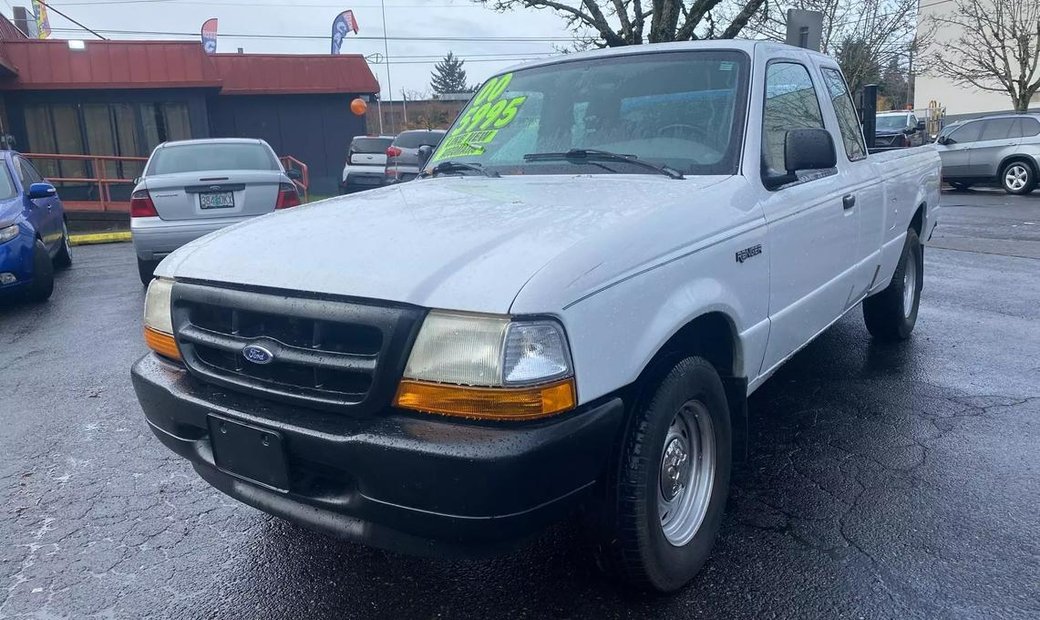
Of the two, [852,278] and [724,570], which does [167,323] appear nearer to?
[724,570]

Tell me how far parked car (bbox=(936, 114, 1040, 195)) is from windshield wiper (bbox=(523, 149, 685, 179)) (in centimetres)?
1720

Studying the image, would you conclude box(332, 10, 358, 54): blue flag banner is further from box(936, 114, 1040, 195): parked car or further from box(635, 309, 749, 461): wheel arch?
box(635, 309, 749, 461): wheel arch

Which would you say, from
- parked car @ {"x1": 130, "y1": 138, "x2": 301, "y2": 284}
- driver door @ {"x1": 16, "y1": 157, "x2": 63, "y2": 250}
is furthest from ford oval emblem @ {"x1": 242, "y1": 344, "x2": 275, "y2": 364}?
driver door @ {"x1": 16, "y1": 157, "x2": 63, "y2": 250}

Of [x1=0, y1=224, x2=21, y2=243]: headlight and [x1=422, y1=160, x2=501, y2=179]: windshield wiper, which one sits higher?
[x1=422, y1=160, x2=501, y2=179]: windshield wiper

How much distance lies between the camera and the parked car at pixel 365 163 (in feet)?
57.5

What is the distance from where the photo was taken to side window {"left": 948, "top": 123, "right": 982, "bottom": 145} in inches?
700

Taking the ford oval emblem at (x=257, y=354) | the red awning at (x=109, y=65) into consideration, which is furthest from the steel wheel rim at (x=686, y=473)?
the red awning at (x=109, y=65)

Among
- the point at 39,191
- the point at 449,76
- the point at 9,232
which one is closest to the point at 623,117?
the point at 9,232

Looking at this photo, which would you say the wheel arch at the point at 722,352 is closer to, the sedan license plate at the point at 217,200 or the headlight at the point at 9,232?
the sedan license plate at the point at 217,200

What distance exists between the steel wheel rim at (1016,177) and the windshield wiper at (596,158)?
1744 centimetres

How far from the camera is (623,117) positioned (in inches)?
136

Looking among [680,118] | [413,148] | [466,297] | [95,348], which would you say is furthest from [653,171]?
[413,148]

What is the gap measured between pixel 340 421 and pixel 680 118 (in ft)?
6.47

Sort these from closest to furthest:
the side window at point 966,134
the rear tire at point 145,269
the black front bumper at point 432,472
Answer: the black front bumper at point 432,472 → the rear tire at point 145,269 → the side window at point 966,134
